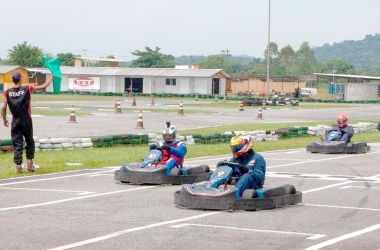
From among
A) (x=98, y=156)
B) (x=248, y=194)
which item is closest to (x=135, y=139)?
(x=98, y=156)

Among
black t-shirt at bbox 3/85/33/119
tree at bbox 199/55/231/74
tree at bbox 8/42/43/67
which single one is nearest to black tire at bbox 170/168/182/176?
black t-shirt at bbox 3/85/33/119

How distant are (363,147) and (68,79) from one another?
70164mm

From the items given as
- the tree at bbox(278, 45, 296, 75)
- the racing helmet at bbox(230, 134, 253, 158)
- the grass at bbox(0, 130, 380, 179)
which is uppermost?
the tree at bbox(278, 45, 296, 75)

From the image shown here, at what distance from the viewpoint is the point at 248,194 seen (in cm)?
1040

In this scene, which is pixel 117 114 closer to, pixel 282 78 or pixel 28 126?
pixel 28 126

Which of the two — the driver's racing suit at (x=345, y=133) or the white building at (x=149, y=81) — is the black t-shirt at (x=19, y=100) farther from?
the white building at (x=149, y=81)

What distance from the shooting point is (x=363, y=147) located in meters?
20.8

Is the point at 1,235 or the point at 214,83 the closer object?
the point at 1,235

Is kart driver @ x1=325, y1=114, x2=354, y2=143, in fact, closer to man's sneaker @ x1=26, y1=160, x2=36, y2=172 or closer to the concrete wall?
man's sneaker @ x1=26, y1=160, x2=36, y2=172

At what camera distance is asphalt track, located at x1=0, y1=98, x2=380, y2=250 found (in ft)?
26.4

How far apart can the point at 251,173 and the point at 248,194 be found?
502mm

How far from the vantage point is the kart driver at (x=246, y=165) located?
10531 mm

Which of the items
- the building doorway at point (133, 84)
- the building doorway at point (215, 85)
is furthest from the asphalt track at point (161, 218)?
the building doorway at point (133, 84)

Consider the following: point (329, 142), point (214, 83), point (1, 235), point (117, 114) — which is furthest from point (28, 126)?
point (214, 83)
